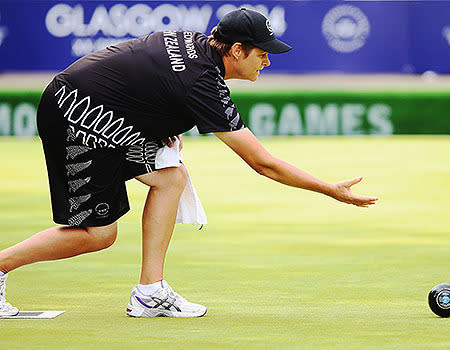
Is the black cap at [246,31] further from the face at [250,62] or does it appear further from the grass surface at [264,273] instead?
the grass surface at [264,273]

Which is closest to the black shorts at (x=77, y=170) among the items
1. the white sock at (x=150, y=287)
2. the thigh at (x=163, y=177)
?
the thigh at (x=163, y=177)

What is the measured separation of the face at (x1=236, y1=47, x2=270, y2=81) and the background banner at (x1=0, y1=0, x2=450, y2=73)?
1362 cm

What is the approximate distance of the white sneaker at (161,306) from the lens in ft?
13.5

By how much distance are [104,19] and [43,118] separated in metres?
13.9

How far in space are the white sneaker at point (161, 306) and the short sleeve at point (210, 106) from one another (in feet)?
2.36

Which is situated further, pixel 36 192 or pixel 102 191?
pixel 36 192

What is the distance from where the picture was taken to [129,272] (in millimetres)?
5406

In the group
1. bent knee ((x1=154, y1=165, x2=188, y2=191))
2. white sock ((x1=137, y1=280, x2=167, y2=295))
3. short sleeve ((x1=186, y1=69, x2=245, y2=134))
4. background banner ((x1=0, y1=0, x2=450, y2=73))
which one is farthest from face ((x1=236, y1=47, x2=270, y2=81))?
background banner ((x1=0, y1=0, x2=450, y2=73))

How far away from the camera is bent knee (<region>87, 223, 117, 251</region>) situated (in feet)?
13.4

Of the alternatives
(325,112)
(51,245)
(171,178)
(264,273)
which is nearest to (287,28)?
(325,112)

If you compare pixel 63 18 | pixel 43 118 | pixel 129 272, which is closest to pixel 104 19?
pixel 63 18

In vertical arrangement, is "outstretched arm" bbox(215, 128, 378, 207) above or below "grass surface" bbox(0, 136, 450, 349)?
above

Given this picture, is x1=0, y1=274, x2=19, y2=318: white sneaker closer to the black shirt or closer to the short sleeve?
the black shirt

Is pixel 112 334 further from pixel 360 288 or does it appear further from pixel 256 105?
pixel 256 105
